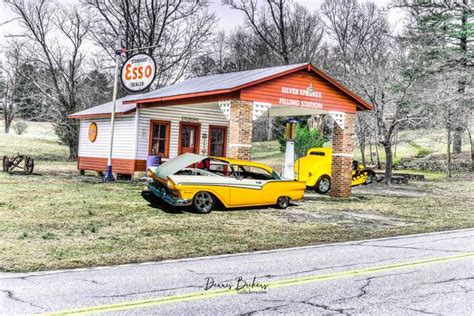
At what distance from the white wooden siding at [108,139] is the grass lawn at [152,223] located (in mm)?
2483

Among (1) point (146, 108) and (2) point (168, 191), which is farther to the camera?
(1) point (146, 108)

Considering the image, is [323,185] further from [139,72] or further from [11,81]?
[11,81]

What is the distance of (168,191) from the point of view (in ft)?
46.1

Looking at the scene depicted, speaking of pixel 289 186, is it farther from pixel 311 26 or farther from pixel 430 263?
pixel 311 26

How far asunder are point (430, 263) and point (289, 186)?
797 cm

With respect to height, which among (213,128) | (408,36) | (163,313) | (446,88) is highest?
(408,36)

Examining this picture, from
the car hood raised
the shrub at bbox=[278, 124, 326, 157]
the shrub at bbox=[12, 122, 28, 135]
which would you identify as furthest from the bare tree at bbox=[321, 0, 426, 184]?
the shrub at bbox=[12, 122, 28, 135]

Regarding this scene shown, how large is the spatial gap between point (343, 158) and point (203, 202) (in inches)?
339

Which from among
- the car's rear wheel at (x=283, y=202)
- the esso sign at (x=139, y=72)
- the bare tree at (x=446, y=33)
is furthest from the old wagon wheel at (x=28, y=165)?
the bare tree at (x=446, y=33)

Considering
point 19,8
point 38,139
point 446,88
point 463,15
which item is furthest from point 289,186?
point 38,139

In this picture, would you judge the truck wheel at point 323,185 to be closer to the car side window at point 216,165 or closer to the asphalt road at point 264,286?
the car side window at point 216,165

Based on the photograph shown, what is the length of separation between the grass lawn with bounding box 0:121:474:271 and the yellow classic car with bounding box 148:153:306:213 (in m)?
0.38
